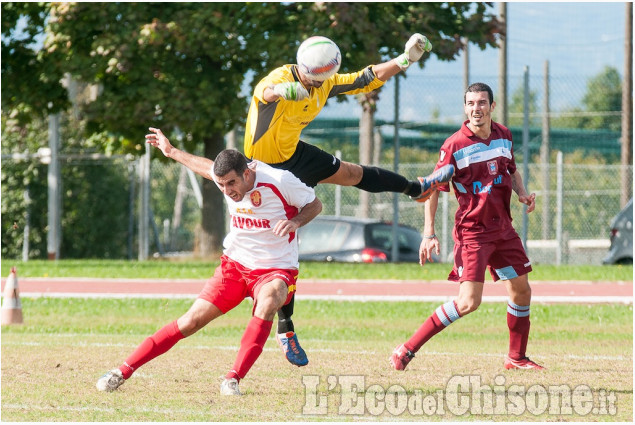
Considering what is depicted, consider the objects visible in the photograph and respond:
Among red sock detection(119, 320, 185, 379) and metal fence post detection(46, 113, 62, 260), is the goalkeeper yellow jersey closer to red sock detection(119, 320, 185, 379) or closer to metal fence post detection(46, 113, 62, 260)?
red sock detection(119, 320, 185, 379)

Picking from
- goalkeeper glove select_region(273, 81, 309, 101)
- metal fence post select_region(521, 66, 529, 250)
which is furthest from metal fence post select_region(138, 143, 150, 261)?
goalkeeper glove select_region(273, 81, 309, 101)

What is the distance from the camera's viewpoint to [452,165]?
8609 mm

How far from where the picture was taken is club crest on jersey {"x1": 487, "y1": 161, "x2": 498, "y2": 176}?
8.62 m

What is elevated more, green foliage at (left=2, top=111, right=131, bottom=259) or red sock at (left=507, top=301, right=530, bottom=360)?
green foliage at (left=2, top=111, right=131, bottom=259)

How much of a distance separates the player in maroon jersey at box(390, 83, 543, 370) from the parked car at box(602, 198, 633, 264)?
1252cm

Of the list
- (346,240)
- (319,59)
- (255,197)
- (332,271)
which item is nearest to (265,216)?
(255,197)

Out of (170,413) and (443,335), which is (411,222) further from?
(170,413)

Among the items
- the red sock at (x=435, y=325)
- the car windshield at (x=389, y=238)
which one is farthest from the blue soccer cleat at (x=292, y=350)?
the car windshield at (x=389, y=238)

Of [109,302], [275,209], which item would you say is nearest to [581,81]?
[109,302]

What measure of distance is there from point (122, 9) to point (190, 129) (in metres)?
2.73

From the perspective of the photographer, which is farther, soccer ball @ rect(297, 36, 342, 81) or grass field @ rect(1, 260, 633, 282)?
grass field @ rect(1, 260, 633, 282)

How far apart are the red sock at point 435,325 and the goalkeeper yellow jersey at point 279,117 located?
1.75 m

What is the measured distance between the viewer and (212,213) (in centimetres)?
2389

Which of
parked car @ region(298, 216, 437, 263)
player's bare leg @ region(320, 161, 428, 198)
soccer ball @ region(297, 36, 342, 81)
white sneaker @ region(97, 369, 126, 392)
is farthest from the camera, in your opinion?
parked car @ region(298, 216, 437, 263)
